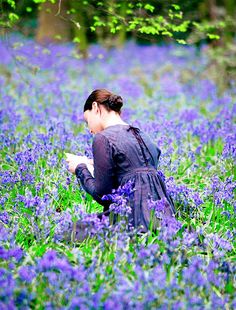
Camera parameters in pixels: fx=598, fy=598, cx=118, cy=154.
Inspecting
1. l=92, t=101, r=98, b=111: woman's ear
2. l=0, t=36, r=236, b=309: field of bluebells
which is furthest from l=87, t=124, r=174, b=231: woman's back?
l=92, t=101, r=98, b=111: woman's ear

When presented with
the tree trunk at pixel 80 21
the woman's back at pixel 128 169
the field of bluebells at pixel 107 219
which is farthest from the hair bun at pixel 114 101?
the tree trunk at pixel 80 21

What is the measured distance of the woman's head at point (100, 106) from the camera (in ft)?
15.0

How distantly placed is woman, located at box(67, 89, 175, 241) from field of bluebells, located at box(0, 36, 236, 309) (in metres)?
0.14

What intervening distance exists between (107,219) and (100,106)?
113 cm

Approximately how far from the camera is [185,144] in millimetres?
6805

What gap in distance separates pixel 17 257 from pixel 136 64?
12847 millimetres

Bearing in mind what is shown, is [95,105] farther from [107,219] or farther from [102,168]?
[107,219]

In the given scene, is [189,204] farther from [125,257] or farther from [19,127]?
[19,127]

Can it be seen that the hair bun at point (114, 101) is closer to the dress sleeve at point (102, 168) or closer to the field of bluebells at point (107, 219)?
the dress sleeve at point (102, 168)

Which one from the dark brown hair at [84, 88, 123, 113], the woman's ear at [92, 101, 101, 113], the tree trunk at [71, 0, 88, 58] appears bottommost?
the tree trunk at [71, 0, 88, 58]

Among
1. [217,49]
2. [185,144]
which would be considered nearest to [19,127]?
[185,144]

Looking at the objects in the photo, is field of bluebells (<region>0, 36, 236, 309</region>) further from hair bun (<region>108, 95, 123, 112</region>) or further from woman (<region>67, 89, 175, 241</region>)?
hair bun (<region>108, 95, 123, 112</region>)

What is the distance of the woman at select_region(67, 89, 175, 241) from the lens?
436cm

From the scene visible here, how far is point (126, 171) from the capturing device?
4430mm
